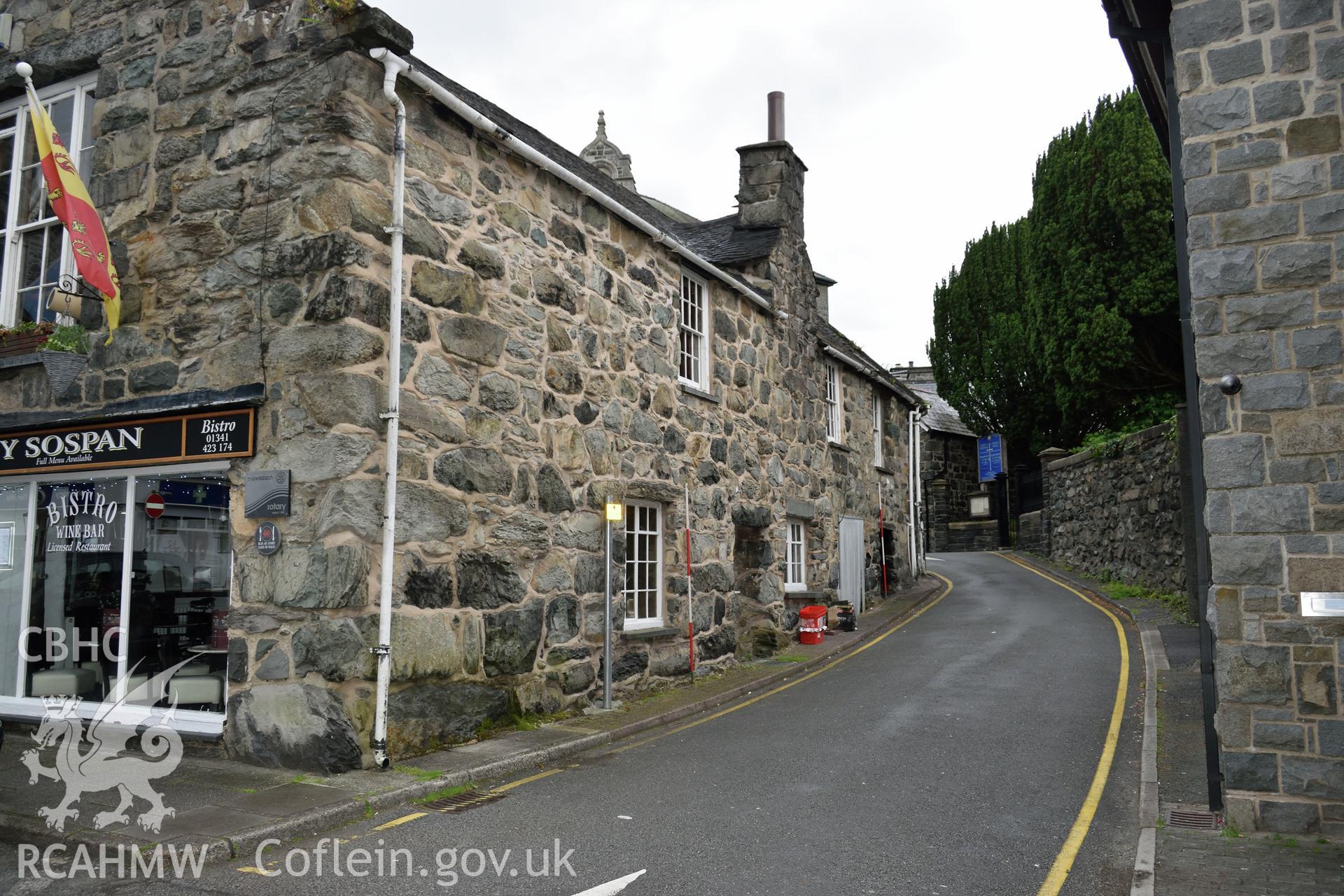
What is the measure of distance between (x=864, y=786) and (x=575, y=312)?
5.77m

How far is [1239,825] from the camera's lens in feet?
20.1

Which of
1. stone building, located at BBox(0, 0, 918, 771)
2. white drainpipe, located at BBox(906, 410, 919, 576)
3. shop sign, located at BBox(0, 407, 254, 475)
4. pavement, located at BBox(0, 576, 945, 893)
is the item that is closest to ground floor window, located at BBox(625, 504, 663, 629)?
stone building, located at BBox(0, 0, 918, 771)

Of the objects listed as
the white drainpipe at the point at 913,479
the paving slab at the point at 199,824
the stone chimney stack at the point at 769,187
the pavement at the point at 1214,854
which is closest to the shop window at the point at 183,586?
the paving slab at the point at 199,824

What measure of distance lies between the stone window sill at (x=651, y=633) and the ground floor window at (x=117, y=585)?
445 centimetres

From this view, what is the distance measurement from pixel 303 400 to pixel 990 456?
112 feet

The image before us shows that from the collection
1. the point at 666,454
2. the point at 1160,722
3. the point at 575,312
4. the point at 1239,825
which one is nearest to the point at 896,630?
the point at 666,454

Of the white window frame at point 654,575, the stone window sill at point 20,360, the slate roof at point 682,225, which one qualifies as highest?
the slate roof at point 682,225

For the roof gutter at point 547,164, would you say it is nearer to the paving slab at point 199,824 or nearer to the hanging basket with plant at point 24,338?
the hanging basket with plant at point 24,338

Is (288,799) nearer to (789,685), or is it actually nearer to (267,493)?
(267,493)

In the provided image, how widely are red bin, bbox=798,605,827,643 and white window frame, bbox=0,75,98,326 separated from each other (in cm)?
1100

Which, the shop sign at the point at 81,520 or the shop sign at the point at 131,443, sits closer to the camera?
the shop sign at the point at 131,443

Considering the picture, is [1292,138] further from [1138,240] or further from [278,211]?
[1138,240]

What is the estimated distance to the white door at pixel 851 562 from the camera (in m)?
18.3

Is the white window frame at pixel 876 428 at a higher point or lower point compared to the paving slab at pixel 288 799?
higher
